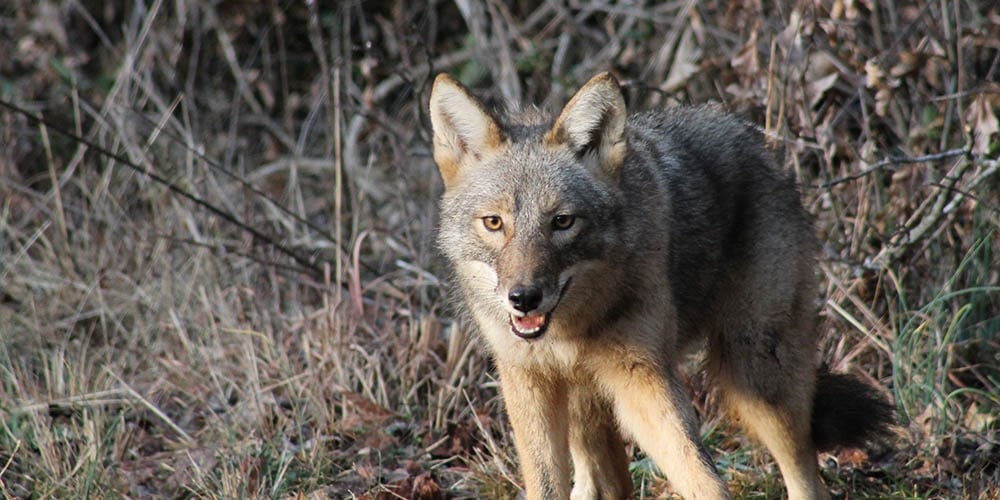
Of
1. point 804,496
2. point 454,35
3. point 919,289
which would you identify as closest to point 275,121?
point 454,35

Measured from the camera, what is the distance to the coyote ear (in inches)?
164

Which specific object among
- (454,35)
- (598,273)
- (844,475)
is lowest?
(844,475)

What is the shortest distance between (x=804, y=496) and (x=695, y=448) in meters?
0.94

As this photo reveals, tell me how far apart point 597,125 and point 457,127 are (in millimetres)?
584

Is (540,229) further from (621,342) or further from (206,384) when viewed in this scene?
(206,384)

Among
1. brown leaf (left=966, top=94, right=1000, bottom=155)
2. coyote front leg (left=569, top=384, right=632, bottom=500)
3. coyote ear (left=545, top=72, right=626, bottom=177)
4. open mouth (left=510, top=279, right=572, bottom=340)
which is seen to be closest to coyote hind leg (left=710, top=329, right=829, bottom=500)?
coyote front leg (left=569, top=384, right=632, bottom=500)

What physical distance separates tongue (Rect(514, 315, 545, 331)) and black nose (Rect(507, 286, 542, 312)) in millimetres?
121

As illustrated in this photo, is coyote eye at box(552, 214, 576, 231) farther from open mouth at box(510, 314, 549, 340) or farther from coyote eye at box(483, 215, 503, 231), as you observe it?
open mouth at box(510, 314, 549, 340)

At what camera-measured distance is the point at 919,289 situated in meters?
6.16

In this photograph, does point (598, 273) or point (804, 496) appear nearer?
point (598, 273)

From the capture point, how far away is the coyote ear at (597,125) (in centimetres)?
416

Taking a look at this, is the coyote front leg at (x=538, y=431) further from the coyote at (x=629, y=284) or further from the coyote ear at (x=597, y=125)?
the coyote ear at (x=597, y=125)

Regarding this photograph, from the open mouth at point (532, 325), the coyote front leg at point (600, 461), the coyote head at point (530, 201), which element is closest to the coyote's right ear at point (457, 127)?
the coyote head at point (530, 201)

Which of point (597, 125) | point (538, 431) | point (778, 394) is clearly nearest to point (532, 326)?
point (538, 431)
